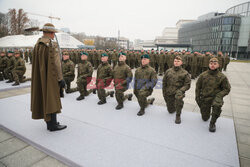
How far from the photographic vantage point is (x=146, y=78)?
4.45 meters

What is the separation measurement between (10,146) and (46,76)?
147 centimetres

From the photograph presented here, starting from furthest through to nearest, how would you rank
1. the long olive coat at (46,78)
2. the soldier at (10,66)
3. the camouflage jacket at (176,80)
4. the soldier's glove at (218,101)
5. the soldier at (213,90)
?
the soldier at (10,66), the camouflage jacket at (176,80), the soldier at (213,90), the soldier's glove at (218,101), the long olive coat at (46,78)

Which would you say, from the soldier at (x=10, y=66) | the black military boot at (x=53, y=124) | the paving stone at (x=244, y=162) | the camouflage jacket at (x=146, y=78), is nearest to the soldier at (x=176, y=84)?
the camouflage jacket at (x=146, y=78)

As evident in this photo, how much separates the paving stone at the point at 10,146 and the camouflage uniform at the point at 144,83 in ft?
9.10

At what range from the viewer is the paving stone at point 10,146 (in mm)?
2740

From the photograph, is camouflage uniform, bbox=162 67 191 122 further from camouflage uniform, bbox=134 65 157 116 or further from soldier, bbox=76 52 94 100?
soldier, bbox=76 52 94 100

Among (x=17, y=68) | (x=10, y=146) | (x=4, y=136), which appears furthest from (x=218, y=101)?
(x=17, y=68)

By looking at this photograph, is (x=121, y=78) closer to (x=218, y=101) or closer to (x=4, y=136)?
(x=218, y=101)

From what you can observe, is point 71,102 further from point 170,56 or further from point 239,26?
point 239,26

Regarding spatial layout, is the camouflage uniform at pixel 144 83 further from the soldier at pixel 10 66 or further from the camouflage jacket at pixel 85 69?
the soldier at pixel 10 66

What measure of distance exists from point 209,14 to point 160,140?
110938mm

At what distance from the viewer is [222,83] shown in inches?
138

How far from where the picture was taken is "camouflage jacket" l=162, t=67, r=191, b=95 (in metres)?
4.04

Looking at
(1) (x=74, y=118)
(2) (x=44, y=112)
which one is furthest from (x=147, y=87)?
(2) (x=44, y=112)
